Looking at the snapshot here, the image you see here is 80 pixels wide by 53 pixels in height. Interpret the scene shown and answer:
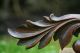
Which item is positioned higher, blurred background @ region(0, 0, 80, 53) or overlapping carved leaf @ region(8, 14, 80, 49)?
overlapping carved leaf @ region(8, 14, 80, 49)

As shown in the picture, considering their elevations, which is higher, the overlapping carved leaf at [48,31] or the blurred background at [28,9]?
the overlapping carved leaf at [48,31]

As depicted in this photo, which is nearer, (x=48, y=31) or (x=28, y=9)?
(x=48, y=31)

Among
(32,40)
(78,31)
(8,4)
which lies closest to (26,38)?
(32,40)

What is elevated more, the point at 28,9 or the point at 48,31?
the point at 48,31

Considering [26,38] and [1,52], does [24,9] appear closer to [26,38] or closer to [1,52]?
[1,52]

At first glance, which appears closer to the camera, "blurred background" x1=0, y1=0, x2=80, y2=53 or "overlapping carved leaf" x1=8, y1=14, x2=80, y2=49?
"overlapping carved leaf" x1=8, y1=14, x2=80, y2=49

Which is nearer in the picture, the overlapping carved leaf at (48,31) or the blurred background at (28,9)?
the overlapping carved leaf at (48,31)

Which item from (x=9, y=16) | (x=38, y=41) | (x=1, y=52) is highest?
(x=38, y=41)

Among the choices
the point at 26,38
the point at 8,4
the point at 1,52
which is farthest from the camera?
the point at 8,4
